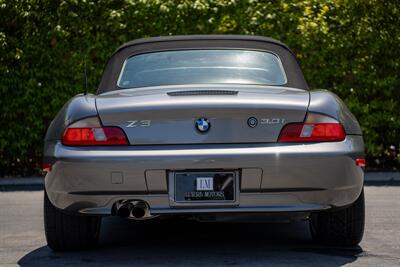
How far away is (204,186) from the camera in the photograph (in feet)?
20.0

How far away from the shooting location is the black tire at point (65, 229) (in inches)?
261

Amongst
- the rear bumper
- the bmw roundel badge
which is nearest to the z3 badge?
the rear bumper

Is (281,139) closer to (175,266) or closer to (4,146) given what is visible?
(175,266)

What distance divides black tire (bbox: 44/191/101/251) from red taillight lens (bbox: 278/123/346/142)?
1.48 meters

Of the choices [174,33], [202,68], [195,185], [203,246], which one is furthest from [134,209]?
[174,33]

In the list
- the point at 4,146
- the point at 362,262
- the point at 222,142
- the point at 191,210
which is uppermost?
the point at 222,142

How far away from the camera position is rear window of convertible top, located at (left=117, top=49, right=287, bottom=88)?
693 cm

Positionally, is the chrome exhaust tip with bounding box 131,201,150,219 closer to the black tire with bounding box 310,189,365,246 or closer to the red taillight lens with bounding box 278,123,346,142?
the red taillight lens with bounding box 278,123,346,142

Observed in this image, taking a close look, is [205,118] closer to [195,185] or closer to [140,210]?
[195,185]

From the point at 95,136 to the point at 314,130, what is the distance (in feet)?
4.36

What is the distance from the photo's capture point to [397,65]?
1288 cm

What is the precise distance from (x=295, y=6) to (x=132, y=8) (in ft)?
6.82

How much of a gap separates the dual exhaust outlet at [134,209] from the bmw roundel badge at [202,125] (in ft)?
1.83

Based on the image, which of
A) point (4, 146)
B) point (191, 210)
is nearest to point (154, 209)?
point (191, 210)
